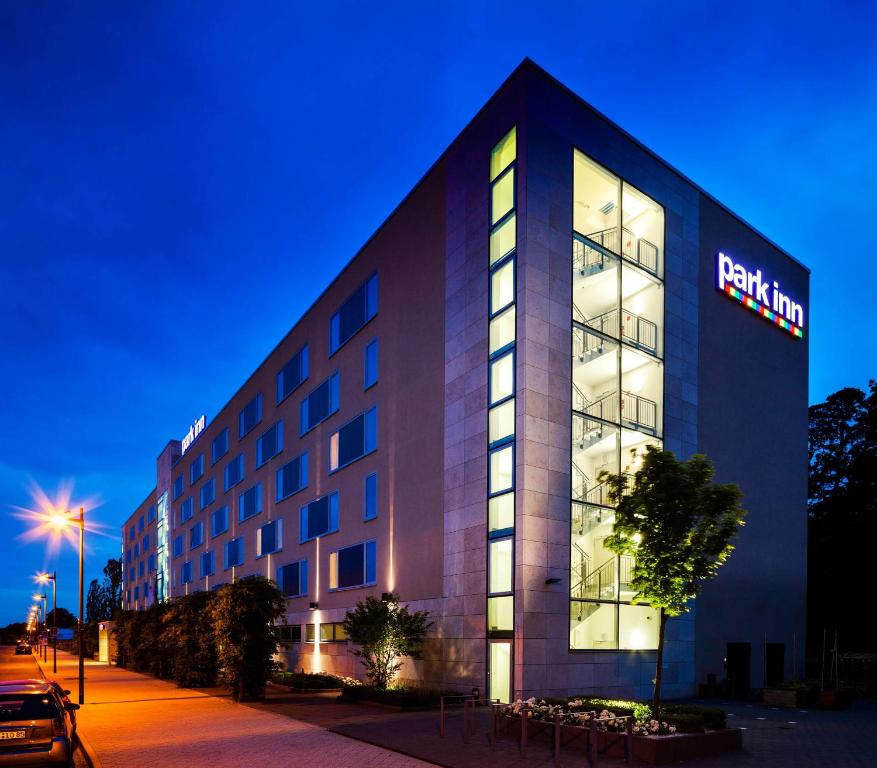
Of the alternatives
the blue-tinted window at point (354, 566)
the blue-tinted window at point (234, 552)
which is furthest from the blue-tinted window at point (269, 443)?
the blue-tinted window at point (354, 566)

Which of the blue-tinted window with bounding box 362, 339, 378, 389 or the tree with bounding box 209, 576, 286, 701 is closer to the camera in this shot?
the tree with bounding box 209, 576, 286, 701

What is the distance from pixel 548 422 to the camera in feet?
85.3

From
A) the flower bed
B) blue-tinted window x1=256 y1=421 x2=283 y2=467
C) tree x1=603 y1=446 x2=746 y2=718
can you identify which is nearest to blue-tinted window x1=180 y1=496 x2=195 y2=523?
blue-tinted window x1=256 y1=421 x2=283 y2=467

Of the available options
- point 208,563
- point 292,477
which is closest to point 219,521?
point 208,563

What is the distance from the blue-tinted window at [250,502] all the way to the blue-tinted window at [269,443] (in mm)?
1824

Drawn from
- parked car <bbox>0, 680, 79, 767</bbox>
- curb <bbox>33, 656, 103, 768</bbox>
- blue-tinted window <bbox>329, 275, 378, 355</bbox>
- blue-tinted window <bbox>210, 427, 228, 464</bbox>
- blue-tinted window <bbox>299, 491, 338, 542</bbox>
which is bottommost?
curb <bbox>33, 656, 103, 768</bbox>

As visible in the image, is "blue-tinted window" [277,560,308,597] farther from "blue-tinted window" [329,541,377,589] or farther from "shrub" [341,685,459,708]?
"shrub" [341,685,459,708]

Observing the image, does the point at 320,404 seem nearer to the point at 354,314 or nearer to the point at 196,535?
the point at 354,314

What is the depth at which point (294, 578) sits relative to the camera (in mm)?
46062

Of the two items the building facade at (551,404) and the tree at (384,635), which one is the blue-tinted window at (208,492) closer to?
the building facade at (551,404)

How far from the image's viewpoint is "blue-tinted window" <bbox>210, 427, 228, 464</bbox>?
66062mm

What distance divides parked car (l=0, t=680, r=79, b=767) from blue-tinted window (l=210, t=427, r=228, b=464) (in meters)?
51.5

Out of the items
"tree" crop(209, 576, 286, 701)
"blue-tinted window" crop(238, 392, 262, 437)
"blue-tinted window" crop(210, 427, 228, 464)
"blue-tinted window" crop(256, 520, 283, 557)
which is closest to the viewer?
"tree" crop(209, 576, 286, 701)

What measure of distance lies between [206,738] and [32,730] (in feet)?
19.7
